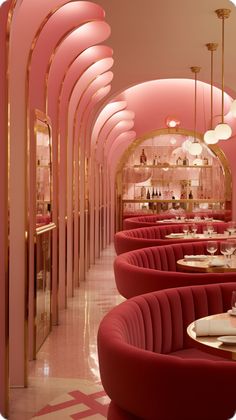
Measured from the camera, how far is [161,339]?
3.88 m

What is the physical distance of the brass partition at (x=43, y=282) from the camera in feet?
17.3

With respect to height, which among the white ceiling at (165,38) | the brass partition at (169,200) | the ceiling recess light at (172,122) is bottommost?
the brass partition at (169,200)

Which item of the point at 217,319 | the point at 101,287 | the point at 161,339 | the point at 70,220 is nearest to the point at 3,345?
the point at 161,339

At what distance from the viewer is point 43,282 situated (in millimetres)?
5750

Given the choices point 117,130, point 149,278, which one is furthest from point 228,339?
point 117,130

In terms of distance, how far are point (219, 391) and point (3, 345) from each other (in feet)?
6.26

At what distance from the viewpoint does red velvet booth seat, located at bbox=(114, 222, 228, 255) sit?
761 centimetres

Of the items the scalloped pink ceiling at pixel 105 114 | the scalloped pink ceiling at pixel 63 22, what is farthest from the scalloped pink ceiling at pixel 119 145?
the scalloped pink ceiling at pixel 63 22

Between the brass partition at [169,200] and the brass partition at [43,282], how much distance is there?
32.0 feet

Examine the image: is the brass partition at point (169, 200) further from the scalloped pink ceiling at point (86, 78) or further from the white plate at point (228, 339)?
the white plate at point (228, 339)

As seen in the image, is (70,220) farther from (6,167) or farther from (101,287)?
(6,167)

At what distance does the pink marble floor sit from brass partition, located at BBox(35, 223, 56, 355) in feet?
0.49

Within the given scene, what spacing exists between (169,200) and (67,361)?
1091cm

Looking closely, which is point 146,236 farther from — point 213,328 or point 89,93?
point 213,328
